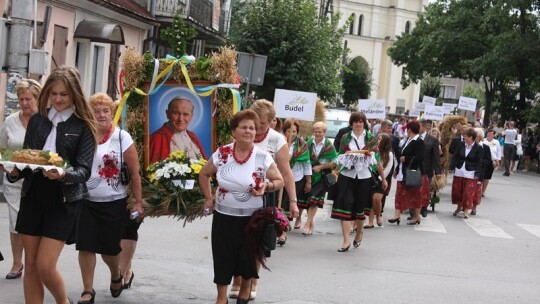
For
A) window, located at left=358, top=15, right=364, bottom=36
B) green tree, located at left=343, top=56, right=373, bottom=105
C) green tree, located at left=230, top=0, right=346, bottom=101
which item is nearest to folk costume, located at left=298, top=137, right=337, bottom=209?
green tree, located at left=230, top=0, right=346, bottom=101

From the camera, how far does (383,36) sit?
110500 millimetres

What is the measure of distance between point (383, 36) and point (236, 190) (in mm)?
104338

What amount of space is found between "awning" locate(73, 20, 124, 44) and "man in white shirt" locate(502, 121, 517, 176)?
675 inches

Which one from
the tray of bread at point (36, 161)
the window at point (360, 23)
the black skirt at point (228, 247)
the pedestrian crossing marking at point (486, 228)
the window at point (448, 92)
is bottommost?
the pedestrian crossing marking at point (486, 228)

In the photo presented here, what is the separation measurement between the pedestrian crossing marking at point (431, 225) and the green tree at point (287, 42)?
14.5 metres

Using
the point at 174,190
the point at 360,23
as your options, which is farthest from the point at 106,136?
the point at 360,23

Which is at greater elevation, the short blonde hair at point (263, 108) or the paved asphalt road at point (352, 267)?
the short blonde hair at point (263, 108)

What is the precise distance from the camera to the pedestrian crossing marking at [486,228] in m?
15.6

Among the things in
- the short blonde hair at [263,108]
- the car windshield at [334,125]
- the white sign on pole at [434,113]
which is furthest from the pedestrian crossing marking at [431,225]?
the white sign on pole at [434,113]

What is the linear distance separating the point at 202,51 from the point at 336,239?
26.7 m

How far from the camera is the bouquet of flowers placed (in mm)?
7926

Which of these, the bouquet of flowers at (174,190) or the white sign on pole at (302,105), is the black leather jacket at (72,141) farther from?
the white sign on pole at (302,105)

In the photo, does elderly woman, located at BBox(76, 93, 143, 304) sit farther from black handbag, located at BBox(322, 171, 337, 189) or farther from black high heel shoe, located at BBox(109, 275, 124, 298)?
black handbag, located at BBox(322, 171, 337, 189)

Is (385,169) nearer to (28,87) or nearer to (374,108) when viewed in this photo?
(28,87)
